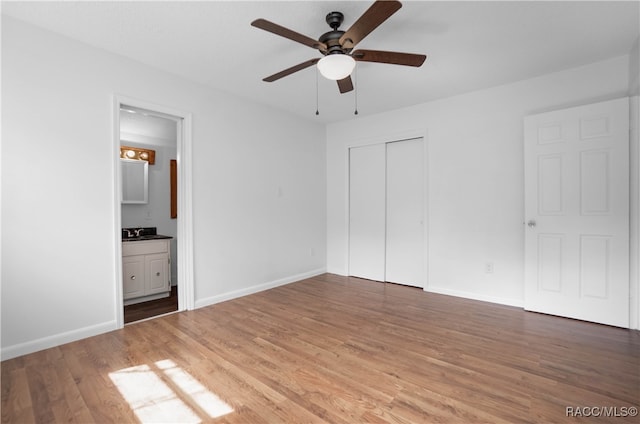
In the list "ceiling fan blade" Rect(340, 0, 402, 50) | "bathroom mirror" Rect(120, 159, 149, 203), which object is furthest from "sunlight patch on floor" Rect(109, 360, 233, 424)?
"bathroom mirror" Rect(120, 159, 149, 203)

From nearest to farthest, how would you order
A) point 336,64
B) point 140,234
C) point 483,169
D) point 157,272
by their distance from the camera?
point 336,64 → point 483,169 → point 157,272 → point 140,234

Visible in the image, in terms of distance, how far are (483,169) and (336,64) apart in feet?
8.24

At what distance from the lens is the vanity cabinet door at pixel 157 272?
154 inches

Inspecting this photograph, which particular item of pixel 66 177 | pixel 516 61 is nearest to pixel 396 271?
pixel 516 61

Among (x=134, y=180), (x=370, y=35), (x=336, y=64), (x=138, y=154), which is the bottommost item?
(x=134, y=180)

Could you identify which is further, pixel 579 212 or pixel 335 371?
pixel 579 212

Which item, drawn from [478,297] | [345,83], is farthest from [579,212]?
[345,83]

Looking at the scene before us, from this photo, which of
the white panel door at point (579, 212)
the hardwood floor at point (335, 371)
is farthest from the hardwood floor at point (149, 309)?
the white panel door at point (579, 212)

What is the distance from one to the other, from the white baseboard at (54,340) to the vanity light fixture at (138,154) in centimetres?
259

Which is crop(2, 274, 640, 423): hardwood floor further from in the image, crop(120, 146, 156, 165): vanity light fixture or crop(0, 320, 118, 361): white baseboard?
crop(120, 146, 156, 165): vanity light fixture

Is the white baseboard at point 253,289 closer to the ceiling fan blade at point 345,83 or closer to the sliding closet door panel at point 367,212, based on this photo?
the sliding closet door panel at point 367,212

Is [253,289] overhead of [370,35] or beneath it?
beneath

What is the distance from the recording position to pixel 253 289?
404cm

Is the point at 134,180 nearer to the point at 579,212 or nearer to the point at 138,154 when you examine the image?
the point at 138,154
